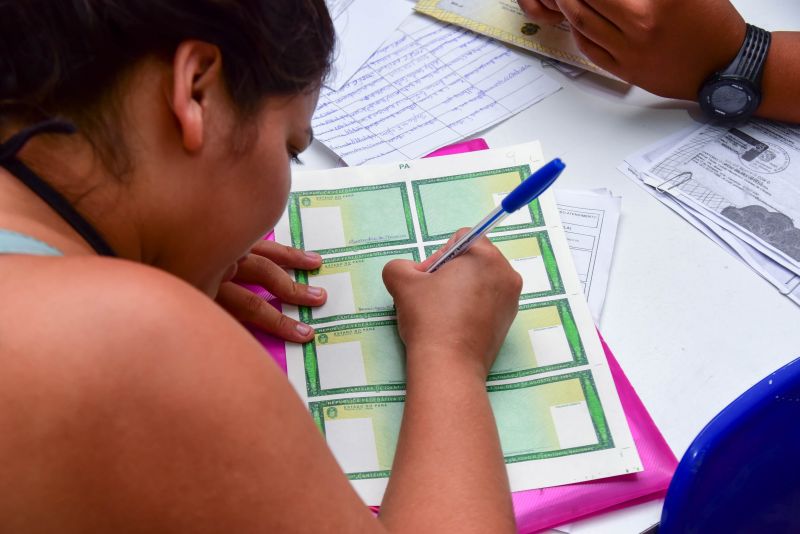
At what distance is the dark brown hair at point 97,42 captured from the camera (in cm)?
50

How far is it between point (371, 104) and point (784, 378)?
54 centimetres

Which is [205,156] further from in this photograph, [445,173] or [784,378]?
[784,378]

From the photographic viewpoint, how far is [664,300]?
80 cm

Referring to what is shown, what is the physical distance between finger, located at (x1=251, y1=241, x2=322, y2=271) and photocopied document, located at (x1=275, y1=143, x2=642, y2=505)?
11 mm

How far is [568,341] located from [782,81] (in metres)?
0.42

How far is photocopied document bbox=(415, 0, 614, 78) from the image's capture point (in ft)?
3.30

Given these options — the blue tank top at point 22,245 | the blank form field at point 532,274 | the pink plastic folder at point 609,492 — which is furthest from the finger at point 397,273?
the blue tank top at point 22,245

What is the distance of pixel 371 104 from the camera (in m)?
0.96

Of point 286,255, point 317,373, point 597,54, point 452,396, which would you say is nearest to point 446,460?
point 452,396

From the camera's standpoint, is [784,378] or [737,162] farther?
[737,162]

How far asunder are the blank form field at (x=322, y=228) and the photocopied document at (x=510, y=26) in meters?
0.35

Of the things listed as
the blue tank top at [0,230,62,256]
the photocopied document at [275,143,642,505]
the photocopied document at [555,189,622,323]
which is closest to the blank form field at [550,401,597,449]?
the photocopied document at [275,143,642,505]

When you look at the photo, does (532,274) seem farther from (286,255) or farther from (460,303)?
(286,255)

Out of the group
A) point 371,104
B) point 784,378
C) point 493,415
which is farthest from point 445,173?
point 784,378
